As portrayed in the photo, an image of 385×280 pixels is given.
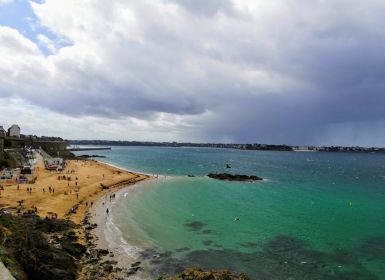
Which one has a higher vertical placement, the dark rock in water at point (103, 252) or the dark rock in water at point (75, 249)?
the dark rock in water at point (75, 249)

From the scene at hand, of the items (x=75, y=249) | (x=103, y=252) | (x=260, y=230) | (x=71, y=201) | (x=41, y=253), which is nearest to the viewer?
(x=41, y=253)

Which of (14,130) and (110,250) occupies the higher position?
(14,130)

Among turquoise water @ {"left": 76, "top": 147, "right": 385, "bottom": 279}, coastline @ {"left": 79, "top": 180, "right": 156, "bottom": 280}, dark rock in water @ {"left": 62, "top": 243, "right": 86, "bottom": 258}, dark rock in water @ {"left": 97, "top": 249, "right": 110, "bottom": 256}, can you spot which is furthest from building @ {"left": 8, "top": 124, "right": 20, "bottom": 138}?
dark rock in water @ {"left": 97, "top": 249, "right": 110, "bottom": 256}

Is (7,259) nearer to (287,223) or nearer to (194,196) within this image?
(287,223)

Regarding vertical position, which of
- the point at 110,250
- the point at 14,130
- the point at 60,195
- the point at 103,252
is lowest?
the point at 110,250

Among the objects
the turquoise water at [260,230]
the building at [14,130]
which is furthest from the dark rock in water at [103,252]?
the building at [14,130]

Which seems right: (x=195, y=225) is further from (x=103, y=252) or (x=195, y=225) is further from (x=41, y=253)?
(x=41, y=253)

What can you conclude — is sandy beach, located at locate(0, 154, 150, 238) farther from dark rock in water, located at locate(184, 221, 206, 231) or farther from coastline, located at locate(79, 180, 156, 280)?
dark rock in water, located at locate(184, 221, 206, 231)

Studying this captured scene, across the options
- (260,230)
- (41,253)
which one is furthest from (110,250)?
(260,230)

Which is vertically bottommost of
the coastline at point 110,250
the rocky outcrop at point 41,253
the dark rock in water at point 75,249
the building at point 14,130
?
the coastline at point 110,250

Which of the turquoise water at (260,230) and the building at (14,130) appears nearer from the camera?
the turquoise water at (260,230)

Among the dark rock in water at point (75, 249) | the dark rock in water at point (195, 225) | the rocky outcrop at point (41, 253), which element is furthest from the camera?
the dark rock in water at point (195, 225)

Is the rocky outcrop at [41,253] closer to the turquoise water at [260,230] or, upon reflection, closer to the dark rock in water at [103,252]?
the dark rock in water at [103,252]

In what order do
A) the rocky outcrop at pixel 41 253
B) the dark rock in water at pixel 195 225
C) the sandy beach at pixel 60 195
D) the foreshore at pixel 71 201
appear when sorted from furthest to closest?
the sandy beach at pixel 60 195, the dark rock in water at pixel 195 225, the foreshore at pixel 71 201, the rocky outcrop at pixel 41 253
